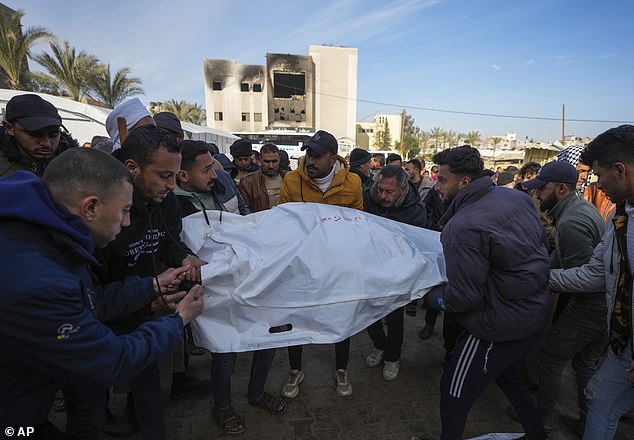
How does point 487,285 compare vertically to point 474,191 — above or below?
below

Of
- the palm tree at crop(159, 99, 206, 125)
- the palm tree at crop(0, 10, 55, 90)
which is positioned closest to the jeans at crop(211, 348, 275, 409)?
the palm tree at crop(0, 10, 55, 90)

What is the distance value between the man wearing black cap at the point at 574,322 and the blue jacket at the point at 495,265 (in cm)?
50

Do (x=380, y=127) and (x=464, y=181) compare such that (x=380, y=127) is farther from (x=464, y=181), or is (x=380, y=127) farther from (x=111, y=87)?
(x=464, y=181)

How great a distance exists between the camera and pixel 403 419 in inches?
99.6

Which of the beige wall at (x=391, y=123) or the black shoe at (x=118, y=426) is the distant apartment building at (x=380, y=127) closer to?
the beige wall at (x=391, y=123)

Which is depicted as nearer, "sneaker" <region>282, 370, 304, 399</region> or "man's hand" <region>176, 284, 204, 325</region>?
"man's hand" <region>176, 284, 204, 325</region>

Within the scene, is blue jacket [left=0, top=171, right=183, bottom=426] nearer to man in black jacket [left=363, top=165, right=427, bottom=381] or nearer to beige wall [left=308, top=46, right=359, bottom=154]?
man in black jacket [left=363, top=165, right=427, bottom=381]

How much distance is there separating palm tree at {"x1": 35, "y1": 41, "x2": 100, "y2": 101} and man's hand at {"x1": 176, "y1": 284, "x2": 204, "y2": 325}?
2072 cm

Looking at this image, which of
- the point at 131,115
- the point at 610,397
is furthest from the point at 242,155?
the point at 610,397

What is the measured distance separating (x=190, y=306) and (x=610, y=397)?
7.38 ft

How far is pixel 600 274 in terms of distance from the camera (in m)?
1.98

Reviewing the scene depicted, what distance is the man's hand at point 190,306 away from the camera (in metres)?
1.69

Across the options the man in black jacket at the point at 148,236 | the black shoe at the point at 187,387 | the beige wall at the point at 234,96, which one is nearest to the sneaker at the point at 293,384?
the black shoe at the point at 187,387

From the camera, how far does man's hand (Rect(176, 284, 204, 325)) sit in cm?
Result: 169
